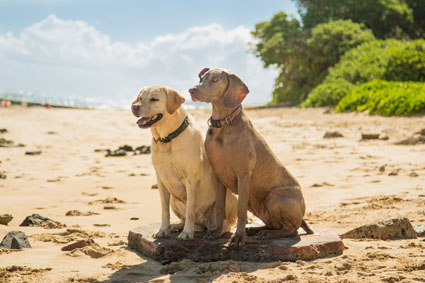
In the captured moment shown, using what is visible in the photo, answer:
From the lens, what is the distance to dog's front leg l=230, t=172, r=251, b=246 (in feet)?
15.4

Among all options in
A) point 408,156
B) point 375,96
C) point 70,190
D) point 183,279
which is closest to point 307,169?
point 408,156

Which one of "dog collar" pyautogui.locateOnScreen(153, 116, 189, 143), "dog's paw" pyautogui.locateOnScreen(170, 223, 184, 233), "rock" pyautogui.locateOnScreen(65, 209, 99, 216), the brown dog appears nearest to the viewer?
the brown dog

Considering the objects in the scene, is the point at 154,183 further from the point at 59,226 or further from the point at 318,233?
the point at 318,233

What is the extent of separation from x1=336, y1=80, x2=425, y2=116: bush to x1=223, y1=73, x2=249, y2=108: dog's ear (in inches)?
432

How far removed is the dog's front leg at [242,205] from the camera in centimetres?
468

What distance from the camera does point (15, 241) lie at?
5.05 metres

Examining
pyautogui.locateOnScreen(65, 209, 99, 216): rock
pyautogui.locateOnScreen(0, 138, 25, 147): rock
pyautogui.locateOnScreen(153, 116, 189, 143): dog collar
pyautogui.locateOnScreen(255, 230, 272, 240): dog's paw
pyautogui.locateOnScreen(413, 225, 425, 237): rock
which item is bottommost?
pyautogui.locateOnScreen(413, 225, 425, 237): rock

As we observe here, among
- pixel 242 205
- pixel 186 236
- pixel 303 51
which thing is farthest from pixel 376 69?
pixel 186 236

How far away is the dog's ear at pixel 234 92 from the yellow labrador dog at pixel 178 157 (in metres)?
0.41

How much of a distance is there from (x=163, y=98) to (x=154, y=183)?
4.35m

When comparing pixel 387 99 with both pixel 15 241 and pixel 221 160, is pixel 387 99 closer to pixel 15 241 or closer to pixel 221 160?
pixel 221 160

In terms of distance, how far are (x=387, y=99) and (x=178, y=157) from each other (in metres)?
11.9

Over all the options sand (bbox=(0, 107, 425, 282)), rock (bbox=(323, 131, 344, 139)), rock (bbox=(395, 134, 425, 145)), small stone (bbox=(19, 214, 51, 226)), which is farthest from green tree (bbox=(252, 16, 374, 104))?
small stone (bbox=(19, 214, 51, 226))

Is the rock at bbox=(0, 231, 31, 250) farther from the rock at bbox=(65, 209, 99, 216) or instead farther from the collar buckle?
the collar buckle
